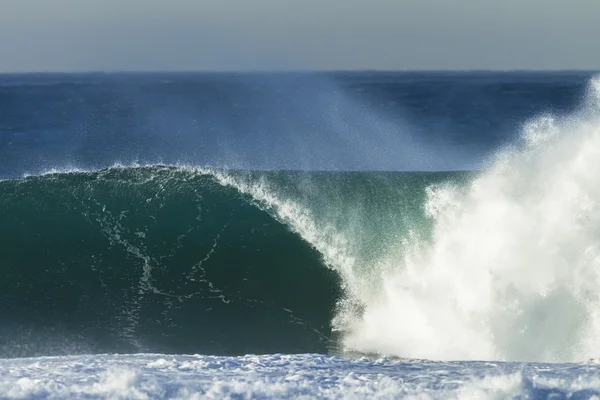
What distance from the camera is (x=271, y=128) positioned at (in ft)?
116

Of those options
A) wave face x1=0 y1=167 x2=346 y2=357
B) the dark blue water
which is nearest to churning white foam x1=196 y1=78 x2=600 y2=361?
wave face x1=0 y1=167 x2=346 y2=357

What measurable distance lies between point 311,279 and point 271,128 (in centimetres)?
2285

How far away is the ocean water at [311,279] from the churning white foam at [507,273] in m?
0.02

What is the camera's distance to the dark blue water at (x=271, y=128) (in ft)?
91.1

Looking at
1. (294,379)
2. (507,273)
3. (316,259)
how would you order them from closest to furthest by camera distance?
1. (294,379)
2. (507,273)
3. (316,259)

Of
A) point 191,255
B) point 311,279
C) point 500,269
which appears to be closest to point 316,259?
point 311,279

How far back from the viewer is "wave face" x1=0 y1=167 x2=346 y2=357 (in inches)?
459

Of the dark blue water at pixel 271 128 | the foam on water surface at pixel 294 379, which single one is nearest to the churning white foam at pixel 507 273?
the foam on water surface at pixel 294 379

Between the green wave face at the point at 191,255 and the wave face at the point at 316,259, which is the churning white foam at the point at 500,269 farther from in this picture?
the green wave face at the point at 191,255

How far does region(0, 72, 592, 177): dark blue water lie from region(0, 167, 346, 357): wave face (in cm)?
712

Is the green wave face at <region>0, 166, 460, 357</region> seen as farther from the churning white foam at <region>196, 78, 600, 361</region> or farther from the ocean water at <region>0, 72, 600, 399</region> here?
the churning white foam at <region>196, 78, 600, 361</region>

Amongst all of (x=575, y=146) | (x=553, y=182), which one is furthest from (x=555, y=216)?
(x=575, y=146)

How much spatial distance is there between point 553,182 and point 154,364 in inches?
230

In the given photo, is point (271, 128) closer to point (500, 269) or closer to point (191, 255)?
point (191, 255)
